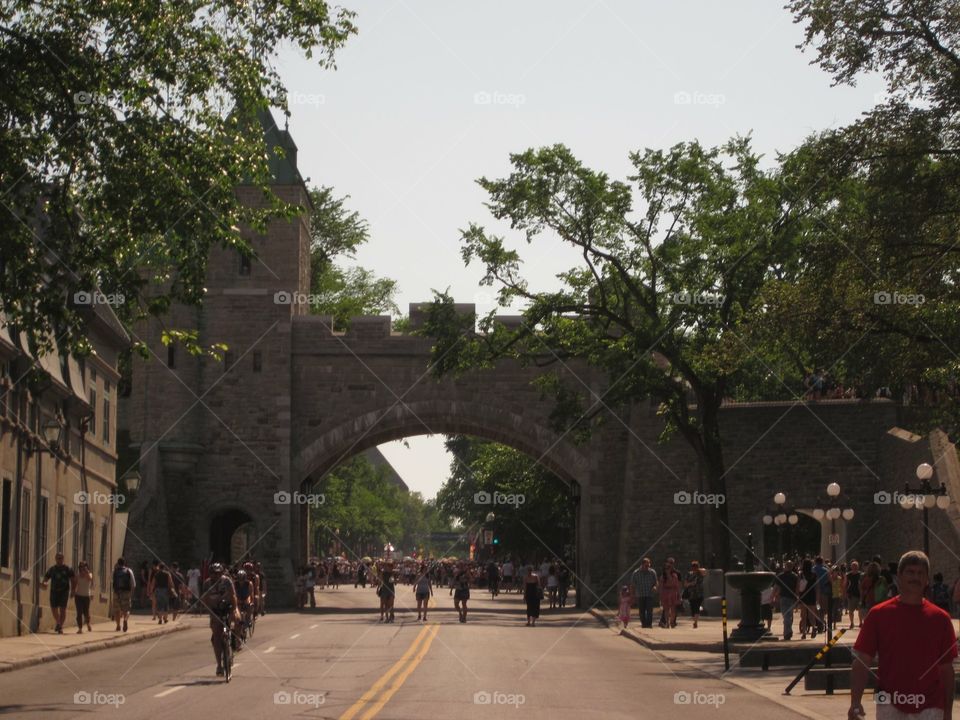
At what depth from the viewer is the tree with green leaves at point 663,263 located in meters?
38.0

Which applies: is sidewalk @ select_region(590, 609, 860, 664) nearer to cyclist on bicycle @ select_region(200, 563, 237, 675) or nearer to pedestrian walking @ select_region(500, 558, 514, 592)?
cyclist on bicycle @ select_region(200, 563, 237, 675)

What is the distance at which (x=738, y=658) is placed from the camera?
23641 millimetres

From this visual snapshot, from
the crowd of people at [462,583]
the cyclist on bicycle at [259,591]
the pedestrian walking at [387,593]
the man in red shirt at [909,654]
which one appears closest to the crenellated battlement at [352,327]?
the crowd of people at [462,583]

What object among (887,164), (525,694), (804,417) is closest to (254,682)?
(525,694)

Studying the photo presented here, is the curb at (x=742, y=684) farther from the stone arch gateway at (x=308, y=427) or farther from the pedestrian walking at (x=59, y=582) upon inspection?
the stone arch gateway at (x=308, y=427)

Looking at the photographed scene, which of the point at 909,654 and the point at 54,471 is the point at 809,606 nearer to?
the point at 54,471

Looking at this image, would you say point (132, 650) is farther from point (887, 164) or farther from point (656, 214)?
point (656, 214)

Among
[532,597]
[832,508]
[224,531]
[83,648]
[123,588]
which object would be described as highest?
[832,508]

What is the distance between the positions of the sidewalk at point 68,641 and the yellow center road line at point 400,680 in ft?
18.9

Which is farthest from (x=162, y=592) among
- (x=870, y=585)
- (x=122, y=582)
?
(x=870, y=585)

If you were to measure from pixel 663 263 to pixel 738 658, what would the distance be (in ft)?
53.9

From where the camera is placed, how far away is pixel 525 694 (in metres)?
16.7

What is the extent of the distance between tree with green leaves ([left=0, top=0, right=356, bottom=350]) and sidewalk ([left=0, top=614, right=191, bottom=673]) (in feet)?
19.8

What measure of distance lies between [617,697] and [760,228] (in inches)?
905
